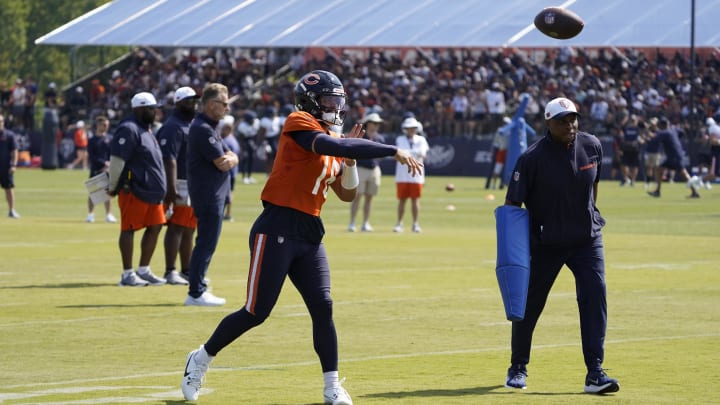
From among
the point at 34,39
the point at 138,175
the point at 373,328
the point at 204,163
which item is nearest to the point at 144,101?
the point at 138,175

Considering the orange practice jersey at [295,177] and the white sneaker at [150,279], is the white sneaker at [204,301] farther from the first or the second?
the orange practice jersey at [295,177]

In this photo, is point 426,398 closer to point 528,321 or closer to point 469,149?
point 528,321

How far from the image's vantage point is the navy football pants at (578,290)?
9.87 m

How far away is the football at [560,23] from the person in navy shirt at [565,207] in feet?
8.89

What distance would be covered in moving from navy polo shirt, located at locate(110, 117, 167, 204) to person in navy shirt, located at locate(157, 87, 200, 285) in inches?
6.3

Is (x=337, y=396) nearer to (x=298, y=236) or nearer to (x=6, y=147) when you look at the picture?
(x=298, y=236)

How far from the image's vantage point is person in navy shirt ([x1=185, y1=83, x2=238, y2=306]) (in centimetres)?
1462

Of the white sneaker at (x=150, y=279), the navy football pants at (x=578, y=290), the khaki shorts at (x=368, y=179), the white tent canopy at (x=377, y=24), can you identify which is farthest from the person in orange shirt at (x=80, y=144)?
the navy football pants at (x=578, y=290)

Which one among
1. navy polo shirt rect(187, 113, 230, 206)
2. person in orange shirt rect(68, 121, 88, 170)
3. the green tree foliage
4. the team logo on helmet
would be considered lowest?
person in orange shirt rect(68, 121, 88, 170)

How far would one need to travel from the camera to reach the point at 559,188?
986cm

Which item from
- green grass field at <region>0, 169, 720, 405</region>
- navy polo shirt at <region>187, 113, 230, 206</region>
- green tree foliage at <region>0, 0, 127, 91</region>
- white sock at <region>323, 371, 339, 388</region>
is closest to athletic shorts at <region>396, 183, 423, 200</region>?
green grass field at <region>0, 169, 720, 405</region>

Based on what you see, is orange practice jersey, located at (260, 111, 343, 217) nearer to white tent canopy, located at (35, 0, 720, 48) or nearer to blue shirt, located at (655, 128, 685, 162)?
blue shirt, located at (655, 128, 685, 162)

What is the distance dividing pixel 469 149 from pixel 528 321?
4054 centimetres

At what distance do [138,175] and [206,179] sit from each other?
175 centimetres
